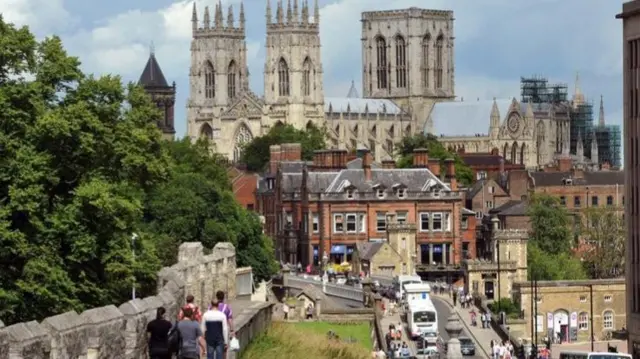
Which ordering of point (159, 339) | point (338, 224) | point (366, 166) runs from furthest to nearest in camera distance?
point (366, 166) → point (338, 224) → point (159, 339)

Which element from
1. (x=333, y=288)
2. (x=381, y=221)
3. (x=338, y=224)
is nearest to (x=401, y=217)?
(x=381, y=221)

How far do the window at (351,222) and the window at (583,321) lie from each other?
19.4 meters

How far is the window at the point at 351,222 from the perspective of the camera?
11838cm

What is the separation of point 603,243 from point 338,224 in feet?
60.8

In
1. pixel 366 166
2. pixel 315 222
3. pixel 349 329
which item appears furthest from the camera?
pixel 366 166

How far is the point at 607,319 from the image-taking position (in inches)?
4003

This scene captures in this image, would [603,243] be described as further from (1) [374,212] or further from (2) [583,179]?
(2) [583,179]

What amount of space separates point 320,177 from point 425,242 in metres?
6.17

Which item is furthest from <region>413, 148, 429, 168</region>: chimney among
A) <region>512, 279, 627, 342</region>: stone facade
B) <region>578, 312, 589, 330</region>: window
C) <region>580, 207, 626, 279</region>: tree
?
<region>578, 312, 589, 330</region>: window

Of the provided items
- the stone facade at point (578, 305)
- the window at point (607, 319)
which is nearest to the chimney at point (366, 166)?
the stone facade at point (578, 305)

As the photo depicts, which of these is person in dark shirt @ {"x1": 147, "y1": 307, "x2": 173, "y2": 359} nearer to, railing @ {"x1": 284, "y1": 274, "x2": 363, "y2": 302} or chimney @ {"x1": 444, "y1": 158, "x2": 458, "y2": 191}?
railing @ {"x1": 284, "y1": 274, "x2": 363, "y2": 302}

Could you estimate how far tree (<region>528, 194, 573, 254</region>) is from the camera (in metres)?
130

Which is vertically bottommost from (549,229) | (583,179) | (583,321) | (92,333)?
(583,321)

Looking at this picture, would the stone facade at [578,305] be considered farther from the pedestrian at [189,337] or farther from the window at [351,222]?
the pedestrian at [189,337]
